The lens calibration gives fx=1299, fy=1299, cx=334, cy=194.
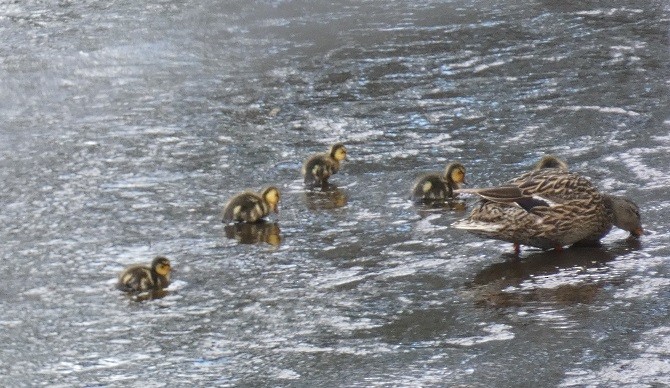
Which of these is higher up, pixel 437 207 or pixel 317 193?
pixel 317 193

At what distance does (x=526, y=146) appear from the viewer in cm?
808

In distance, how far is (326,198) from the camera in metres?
7.47

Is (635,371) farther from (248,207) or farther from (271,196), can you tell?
(271,196)

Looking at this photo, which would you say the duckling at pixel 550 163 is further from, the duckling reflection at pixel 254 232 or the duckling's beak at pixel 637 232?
the duckling reflection at pixel 254 232

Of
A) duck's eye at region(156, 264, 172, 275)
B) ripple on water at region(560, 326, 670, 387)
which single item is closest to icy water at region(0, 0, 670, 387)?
A: ripple on water at region(560, 326, 670, 387)

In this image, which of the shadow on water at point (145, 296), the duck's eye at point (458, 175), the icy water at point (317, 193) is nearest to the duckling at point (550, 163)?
the icy water at point (317, 193)

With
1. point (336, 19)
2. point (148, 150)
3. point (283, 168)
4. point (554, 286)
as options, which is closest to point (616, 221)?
point (554, 286)

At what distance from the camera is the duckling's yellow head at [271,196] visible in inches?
281

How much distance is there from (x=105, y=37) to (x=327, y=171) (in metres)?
4.72

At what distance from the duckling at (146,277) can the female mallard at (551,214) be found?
1409 millimetres

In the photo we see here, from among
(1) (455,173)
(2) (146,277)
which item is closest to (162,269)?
(2) (146,277)

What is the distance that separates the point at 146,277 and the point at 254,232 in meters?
1.11

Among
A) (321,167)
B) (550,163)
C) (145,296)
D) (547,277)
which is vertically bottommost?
(547,277)

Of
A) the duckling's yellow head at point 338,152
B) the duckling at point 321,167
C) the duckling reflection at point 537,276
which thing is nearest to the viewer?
the duckling reflection at point 537,276
